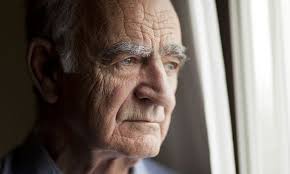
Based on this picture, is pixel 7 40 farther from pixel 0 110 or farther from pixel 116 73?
pixel 116 73

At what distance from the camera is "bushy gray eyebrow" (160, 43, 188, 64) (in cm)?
92

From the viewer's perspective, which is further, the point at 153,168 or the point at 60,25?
the point at 153,168

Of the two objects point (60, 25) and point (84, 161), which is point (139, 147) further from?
point (60, 25)

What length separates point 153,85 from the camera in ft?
3.01

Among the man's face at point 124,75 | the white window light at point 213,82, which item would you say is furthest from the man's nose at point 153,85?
the white window light at point 213,82

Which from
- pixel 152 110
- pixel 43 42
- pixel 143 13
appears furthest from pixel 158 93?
pixel 43 42

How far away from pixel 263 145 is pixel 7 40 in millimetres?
662

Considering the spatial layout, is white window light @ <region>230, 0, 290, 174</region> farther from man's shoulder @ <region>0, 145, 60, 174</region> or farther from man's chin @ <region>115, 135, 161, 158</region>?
man's shoulder @ <region>0, 145, 60, 174</region>

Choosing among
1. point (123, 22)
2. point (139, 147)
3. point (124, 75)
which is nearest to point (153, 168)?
point (139, 147)

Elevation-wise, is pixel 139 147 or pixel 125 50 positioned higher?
pixel 125 50

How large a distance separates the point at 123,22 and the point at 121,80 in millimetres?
121

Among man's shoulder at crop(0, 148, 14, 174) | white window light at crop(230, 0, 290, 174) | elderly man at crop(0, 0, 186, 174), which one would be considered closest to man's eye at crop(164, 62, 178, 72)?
elderly man at crop(0, 0, 186, 174)

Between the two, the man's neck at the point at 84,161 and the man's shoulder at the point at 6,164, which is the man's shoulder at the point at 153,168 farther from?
the man's shoulder at the point at 6,164

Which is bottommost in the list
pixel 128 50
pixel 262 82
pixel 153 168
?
pixel 153 168
